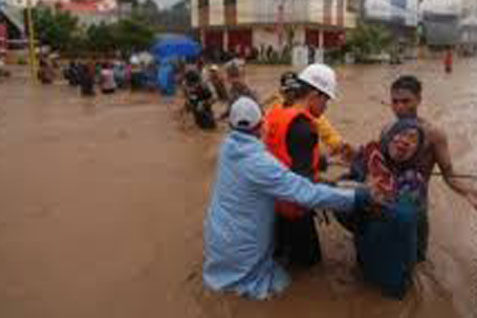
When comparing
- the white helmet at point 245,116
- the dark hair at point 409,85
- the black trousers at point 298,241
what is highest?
the dark hair at point 409,85

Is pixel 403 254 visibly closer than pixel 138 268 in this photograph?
Yes

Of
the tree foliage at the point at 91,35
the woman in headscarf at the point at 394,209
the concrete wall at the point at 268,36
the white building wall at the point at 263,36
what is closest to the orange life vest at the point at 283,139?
the woman in headscarf at the point at 394,209

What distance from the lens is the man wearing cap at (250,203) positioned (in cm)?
331

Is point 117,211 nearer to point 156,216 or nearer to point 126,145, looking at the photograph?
point 156,216

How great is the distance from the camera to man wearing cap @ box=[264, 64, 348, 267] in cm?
349

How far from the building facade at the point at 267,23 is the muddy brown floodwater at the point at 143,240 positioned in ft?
99.6

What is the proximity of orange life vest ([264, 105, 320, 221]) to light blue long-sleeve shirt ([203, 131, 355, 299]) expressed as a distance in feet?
0.48

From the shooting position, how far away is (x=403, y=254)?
349 centimetres

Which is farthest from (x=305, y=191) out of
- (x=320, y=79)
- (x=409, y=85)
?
(x=409, y=85)

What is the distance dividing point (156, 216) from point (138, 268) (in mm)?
1261

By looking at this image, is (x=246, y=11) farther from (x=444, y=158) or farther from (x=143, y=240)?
(x=444, y=158)

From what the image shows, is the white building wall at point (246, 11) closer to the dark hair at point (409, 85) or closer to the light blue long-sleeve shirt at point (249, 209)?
the dark hair at point (409, 85)

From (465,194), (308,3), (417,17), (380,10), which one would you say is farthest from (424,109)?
(417,17)

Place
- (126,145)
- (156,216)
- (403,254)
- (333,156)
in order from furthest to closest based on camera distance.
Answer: (126,145) → (156,216) → (333,156) → (403,254)
